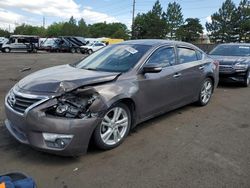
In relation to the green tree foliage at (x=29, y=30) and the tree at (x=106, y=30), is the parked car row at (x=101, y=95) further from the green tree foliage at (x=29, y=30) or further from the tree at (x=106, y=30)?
the green tree foliage at (x=29, y=30)

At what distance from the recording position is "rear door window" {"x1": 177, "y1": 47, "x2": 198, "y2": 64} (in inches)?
239

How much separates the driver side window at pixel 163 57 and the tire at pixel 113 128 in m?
1.08

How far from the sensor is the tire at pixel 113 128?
13.8 ft

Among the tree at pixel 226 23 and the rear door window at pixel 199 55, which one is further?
the tree at pixel 226 23

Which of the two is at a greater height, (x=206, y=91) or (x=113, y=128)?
(x=206, y=91)

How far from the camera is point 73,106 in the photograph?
3.90 metres

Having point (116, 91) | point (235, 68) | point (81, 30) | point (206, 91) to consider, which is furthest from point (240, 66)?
point (81, 30)

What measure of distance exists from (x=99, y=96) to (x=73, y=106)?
377mm

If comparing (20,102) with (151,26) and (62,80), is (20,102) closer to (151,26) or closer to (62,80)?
(62,80)

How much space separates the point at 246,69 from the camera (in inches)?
385

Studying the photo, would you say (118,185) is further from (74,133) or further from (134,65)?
(134,65)

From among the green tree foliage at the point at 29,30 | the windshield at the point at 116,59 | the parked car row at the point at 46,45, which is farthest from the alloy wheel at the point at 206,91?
the green tree foliage at the point at 29,30

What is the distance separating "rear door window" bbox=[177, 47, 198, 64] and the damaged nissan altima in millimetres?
26

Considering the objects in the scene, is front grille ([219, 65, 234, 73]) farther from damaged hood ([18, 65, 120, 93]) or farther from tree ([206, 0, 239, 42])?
tree ([206, 0, 239, 42])
